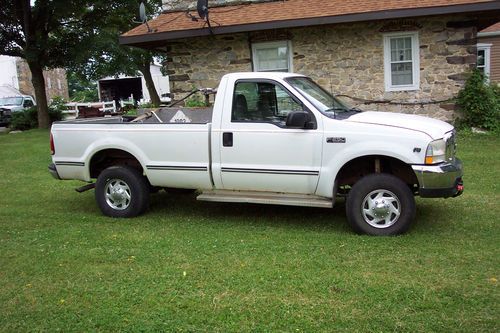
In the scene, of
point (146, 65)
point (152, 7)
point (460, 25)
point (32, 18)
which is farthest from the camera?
point (146, 65)

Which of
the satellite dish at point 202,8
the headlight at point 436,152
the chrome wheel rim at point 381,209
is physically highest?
the satellite dish at point 202,8

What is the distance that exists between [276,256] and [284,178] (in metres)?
1.11

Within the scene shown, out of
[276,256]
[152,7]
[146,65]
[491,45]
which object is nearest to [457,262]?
[276,256]

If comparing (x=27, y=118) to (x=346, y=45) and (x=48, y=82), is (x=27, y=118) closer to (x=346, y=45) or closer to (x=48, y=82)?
(x=346, y=45)

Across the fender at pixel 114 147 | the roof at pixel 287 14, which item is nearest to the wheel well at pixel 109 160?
the fender at pixel 114 147

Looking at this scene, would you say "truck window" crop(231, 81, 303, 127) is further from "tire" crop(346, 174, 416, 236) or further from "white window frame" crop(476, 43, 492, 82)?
"white window frame" crop(476, 43, 492, 82)

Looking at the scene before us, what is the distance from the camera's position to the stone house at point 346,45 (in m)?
12.8

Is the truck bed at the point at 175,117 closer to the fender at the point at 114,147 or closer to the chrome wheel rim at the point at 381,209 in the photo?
the fender at the point at 114,147

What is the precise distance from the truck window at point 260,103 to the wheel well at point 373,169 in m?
0.96

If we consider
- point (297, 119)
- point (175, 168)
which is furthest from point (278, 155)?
point (175, 168)

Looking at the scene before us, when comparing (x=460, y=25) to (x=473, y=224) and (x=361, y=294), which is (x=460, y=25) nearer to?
(x=473, y=224)

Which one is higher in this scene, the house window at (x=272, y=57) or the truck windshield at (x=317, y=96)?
the house window at (x=272, y=57)

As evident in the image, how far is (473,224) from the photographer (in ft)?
19.7

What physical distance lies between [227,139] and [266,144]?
497 mm
